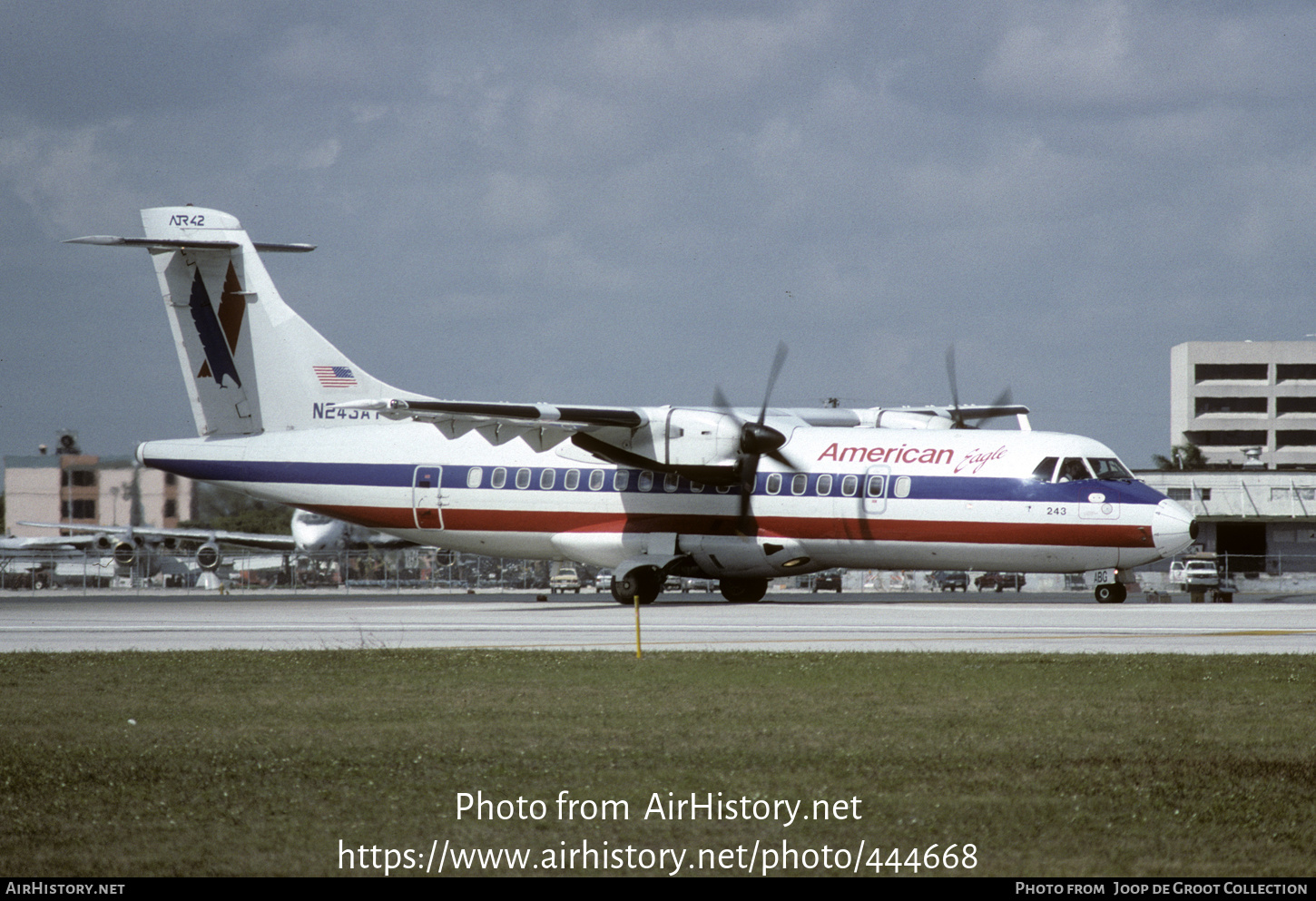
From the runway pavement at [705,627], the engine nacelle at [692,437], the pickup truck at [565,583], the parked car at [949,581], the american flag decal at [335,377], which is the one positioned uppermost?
the american flag decal at [335,377]

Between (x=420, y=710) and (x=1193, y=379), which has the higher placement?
(x=1193, y=379)

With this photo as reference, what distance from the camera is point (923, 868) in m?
7.27

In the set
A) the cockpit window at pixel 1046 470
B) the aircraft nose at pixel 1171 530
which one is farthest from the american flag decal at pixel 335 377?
the aircraft nose at pixel 1171 530

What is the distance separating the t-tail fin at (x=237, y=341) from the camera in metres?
34.5

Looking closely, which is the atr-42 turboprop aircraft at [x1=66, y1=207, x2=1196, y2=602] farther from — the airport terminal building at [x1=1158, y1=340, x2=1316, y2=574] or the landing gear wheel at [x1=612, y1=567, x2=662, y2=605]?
the airport terminal building at [x1=1158, y1=340, x2=1316, y2=574]

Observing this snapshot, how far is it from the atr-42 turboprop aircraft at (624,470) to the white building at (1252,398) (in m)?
106

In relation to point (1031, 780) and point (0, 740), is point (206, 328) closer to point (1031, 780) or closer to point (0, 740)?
point (0, 740)

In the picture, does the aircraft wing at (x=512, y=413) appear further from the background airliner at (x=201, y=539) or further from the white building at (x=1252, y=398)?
the white building at (x=1252, y=398)

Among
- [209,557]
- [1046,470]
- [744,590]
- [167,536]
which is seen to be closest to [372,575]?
[209,557]

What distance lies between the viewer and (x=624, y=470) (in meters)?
32.1

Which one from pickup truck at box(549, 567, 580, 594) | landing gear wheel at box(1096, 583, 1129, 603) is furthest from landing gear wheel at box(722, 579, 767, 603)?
pickup truck at box(549, 567, 580, 594)

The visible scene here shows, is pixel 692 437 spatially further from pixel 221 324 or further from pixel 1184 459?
pixel 1184 459
